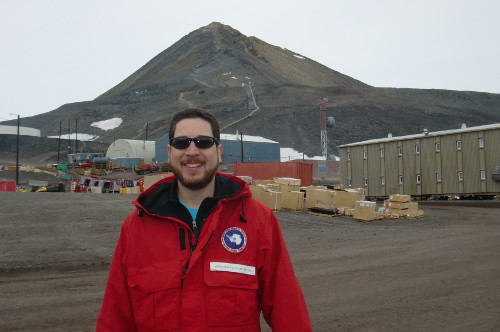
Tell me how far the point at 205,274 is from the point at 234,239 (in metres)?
0.24

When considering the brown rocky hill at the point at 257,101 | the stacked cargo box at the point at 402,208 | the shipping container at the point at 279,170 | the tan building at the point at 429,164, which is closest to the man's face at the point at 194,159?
the stacked cargo box at the point at 402,208

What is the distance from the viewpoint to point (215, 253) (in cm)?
→ 243

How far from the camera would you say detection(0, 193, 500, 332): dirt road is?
5.60 m

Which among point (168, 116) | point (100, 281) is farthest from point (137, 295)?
point (168, 116)

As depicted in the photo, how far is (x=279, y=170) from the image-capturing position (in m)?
32.0

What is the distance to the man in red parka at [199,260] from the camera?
2.34 meters

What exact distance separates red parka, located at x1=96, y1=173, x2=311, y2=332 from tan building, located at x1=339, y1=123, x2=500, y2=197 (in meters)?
25.3

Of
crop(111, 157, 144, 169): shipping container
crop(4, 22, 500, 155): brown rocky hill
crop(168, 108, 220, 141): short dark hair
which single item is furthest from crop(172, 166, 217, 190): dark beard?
crop(4, 22, 500, 155): brown rocky hill

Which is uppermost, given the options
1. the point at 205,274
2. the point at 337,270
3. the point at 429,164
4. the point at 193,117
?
the point at 429,164

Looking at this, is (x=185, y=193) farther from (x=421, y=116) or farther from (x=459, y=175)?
(x=421, y=116)

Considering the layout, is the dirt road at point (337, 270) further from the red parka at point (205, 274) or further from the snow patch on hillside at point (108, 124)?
the snow patch on hillside at point (108, 124)

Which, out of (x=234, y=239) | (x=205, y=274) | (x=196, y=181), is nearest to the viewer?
(x=205, y=274)

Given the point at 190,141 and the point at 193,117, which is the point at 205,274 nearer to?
the point at 190,141

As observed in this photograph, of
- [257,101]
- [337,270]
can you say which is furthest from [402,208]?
[257,101]
